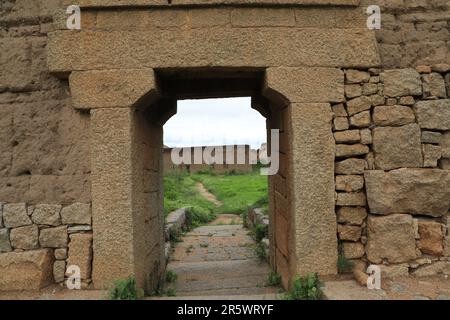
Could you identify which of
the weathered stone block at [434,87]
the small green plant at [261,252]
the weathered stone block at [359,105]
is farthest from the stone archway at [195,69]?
the small green plant at [261,252]

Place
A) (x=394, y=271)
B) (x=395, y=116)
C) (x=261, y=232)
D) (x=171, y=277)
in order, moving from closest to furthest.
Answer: (x=394, y=271) < (x=395, y=116) < (x=171, y=277) < (x=261, y=232)

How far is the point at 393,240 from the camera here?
11.1 ft

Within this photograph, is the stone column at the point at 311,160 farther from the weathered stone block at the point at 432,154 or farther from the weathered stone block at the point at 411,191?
the weathered stone block at the point at 432,154

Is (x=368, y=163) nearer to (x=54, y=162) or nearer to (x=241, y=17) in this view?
(x=241, y=17)

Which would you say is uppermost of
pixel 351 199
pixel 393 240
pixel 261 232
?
pixel 351 199

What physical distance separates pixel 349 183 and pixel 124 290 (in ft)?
7.36

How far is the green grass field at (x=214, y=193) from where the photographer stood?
459 inches

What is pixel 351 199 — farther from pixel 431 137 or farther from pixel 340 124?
pixel 431 137

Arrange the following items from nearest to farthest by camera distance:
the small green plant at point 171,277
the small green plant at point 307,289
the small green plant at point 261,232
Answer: the small green plant at point 307,289 < the small green plant at point 171,277 < the small green plant at point 261,232

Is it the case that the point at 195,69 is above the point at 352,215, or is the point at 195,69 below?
above

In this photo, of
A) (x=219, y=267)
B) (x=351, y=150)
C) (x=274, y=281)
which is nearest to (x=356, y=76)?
(x=351, y=150)

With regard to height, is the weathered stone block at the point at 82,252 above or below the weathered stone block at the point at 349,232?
below

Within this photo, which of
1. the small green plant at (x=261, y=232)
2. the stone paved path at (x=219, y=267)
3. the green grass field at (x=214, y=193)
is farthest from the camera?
the green grass field at (x=214, y=193)

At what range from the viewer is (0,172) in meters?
3.53
